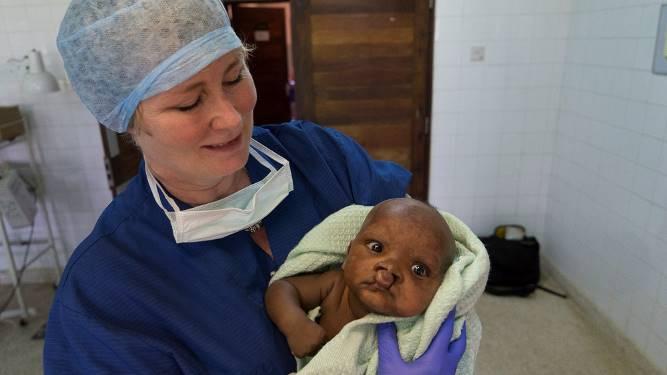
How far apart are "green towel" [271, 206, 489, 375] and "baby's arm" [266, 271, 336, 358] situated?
2 cm

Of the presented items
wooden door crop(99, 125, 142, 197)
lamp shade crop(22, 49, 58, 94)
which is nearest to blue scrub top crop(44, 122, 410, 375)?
wooden door crop(99, 125, 142, 197)

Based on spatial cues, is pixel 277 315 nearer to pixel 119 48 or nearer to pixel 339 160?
pixel 339 160

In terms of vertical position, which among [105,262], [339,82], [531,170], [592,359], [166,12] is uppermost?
[166,12]

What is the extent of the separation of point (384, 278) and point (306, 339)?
175 mm

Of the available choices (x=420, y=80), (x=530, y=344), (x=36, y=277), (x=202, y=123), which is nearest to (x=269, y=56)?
(x=420, y=80)

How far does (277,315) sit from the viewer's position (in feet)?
2.69

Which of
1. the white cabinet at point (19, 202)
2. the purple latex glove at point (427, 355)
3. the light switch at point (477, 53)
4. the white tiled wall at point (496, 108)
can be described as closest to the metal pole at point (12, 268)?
the white cabinet at point (19, 202)

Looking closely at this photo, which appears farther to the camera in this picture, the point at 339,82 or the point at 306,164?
the point at 339,82

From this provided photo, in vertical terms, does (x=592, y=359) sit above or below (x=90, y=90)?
below

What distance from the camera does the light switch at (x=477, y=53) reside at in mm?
2807

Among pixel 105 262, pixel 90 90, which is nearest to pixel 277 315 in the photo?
pixel 105 262

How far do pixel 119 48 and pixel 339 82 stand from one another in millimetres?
2319

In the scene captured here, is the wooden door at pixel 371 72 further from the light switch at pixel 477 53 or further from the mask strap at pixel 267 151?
the mask strap at pixel 267 151

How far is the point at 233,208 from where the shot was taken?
2.89ft
